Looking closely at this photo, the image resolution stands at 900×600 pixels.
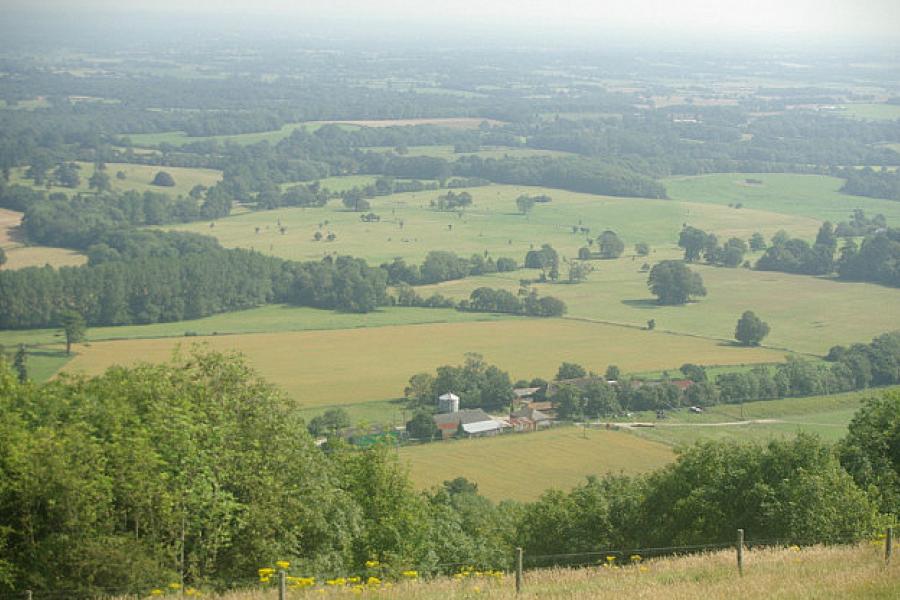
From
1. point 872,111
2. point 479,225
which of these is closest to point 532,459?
point 479,225

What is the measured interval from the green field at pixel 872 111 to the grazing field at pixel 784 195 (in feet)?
198

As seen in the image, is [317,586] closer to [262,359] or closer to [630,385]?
[630,385]

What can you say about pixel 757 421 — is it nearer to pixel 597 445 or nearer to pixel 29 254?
pixel 597 445

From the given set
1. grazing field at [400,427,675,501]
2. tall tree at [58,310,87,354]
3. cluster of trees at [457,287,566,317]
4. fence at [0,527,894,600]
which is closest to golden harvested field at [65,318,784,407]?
tall tree at [58,310,87,354]

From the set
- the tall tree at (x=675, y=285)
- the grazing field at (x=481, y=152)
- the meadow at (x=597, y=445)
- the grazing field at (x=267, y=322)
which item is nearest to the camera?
the meadow at (x=597, y=445)

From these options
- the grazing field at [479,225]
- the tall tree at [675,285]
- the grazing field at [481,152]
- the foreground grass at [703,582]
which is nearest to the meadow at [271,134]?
the grazing field at [481,152]

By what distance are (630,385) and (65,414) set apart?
28.5 metres

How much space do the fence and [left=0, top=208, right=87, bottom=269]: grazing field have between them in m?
53.8

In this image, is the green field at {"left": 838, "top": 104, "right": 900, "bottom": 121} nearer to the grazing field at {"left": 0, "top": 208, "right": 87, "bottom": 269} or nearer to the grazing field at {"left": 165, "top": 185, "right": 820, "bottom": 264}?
the grazing field at {"left": 165, "top": 185, "right": 820, "bottom": 264}

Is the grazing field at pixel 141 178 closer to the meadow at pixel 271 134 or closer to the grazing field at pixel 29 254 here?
the meadow at pixel 271 134

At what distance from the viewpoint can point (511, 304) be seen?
2399 inches

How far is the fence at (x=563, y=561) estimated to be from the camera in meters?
14.1

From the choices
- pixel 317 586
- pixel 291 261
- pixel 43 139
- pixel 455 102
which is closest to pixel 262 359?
pixel 291 261

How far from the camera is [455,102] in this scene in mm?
195125
